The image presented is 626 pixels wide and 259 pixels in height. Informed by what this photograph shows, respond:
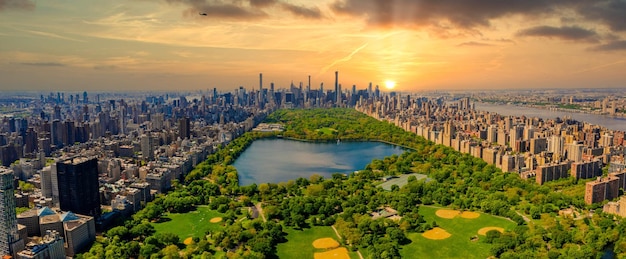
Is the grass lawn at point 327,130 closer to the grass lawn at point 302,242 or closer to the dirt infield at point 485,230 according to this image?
the grass lawn at point 302,242

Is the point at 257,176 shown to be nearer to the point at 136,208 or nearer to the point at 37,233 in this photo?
the point at 136,208

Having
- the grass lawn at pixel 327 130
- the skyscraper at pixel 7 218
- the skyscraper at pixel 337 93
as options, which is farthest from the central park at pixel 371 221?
the skyscraper at pixel 337 93

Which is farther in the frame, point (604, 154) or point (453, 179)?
point (604, 154)

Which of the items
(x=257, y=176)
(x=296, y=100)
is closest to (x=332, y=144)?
(x=257, y=176)

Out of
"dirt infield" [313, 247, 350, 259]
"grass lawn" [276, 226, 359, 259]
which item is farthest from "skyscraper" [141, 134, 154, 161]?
"dirt infield" [313, 247, 350, 259]

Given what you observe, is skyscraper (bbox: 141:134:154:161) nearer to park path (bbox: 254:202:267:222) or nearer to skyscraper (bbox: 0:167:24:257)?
park path (bbox: 254:202:267:222)

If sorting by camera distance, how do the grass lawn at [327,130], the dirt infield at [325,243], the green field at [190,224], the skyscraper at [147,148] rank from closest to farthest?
1. the dirt infield at [325,243]
2. the green field at [190,224]
3. the skyscraper at [147,148]
4. the grass lawn at [327,130]

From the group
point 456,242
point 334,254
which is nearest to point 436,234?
point 456,242
